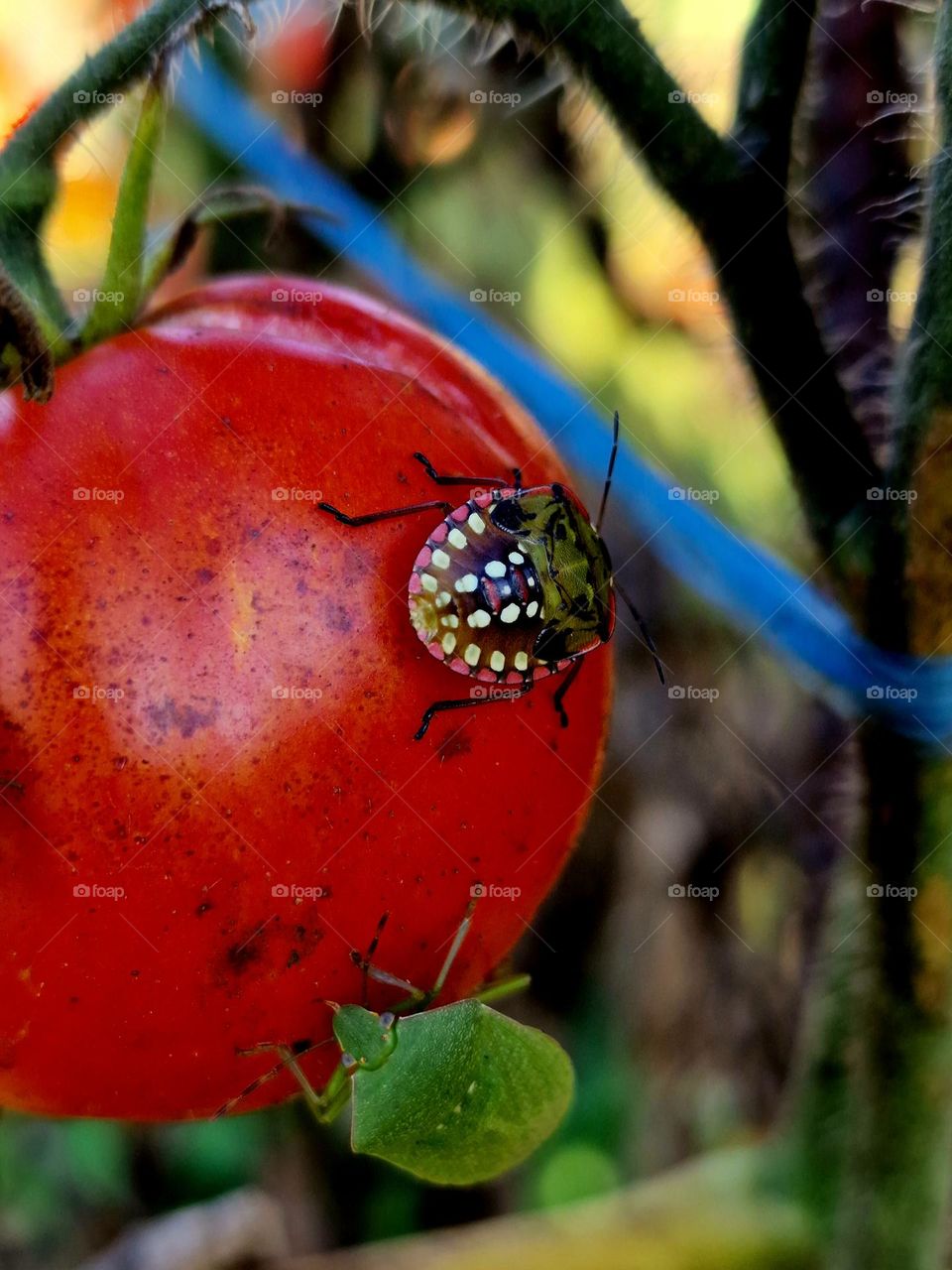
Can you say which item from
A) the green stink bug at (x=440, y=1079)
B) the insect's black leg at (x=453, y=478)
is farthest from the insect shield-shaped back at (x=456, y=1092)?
the insect's black leg at (x=453, y=478)

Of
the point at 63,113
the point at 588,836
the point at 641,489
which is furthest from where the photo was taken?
the point at 588,836

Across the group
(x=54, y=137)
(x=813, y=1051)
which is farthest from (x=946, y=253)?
(x=813, y=1051)

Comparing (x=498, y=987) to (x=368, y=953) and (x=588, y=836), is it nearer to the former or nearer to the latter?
(x=368, y=953)

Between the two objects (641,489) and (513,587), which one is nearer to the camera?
(513,587)

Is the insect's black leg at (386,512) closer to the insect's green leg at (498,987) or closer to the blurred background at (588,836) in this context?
the insect's green leg at (498,987)

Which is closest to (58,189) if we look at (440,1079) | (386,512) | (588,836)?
(386,512)

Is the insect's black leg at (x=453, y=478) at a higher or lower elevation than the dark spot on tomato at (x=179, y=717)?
higher

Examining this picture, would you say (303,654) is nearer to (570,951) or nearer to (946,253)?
(946,253)
